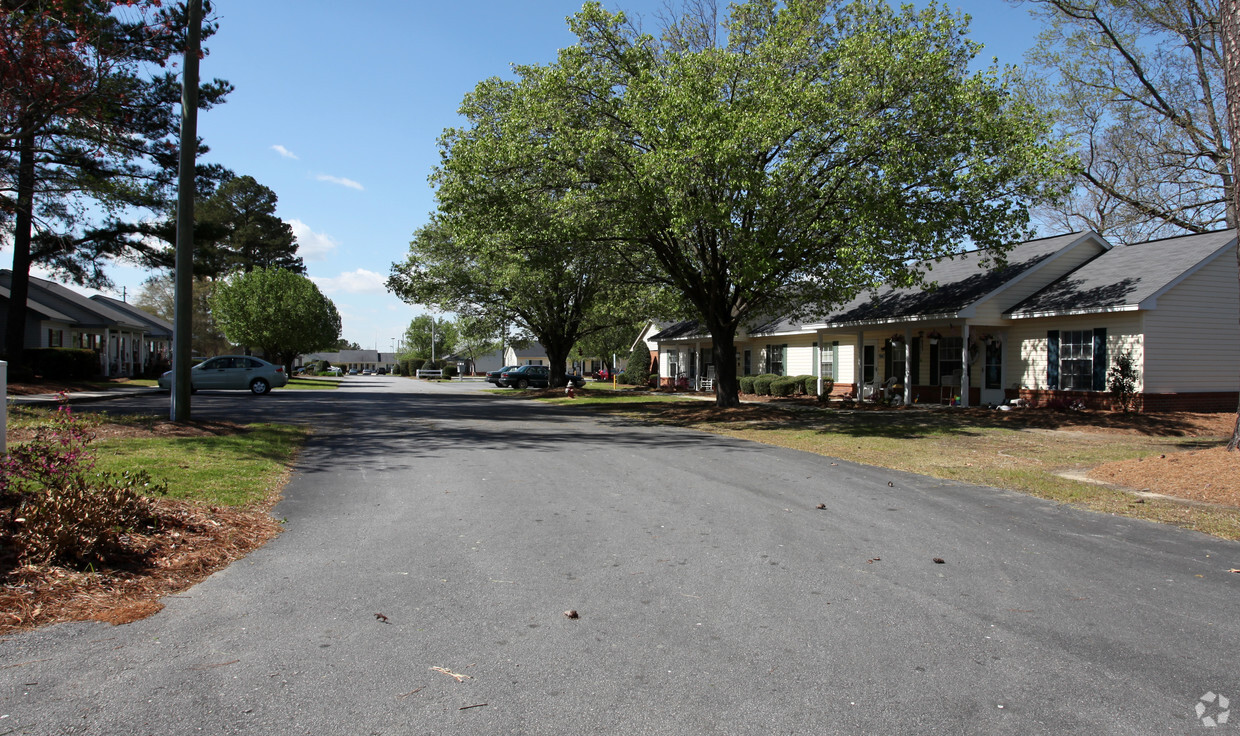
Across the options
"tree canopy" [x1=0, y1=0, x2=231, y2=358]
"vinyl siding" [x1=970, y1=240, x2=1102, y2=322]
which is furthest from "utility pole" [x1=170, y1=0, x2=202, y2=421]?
"vinyl siding" [x1=970, y1=240, x2=1102, y2=322]

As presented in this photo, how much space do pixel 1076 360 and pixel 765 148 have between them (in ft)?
38.9

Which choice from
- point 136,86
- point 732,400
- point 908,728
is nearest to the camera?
point 908,728

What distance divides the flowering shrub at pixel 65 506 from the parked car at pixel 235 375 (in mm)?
24843

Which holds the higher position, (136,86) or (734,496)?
(136,86)

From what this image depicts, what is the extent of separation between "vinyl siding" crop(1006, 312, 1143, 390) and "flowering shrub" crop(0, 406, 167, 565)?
21904mm

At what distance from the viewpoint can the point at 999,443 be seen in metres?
14.9

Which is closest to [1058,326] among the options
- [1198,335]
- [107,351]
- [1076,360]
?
[1076,360]

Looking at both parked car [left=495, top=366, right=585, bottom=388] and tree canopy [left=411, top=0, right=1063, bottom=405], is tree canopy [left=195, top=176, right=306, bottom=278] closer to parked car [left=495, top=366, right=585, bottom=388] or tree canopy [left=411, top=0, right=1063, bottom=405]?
parked car [left=495, top=366, right=585, bottom=388]

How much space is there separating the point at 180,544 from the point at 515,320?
34.0 metres

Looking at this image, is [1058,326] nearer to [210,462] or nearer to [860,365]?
[860,365]

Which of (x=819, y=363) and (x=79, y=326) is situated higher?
(x=79, y=326)

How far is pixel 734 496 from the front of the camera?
8852 mm

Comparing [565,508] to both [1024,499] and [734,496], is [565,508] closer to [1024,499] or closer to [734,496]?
[734,496]

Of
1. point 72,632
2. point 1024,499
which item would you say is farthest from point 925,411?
point 72,632
